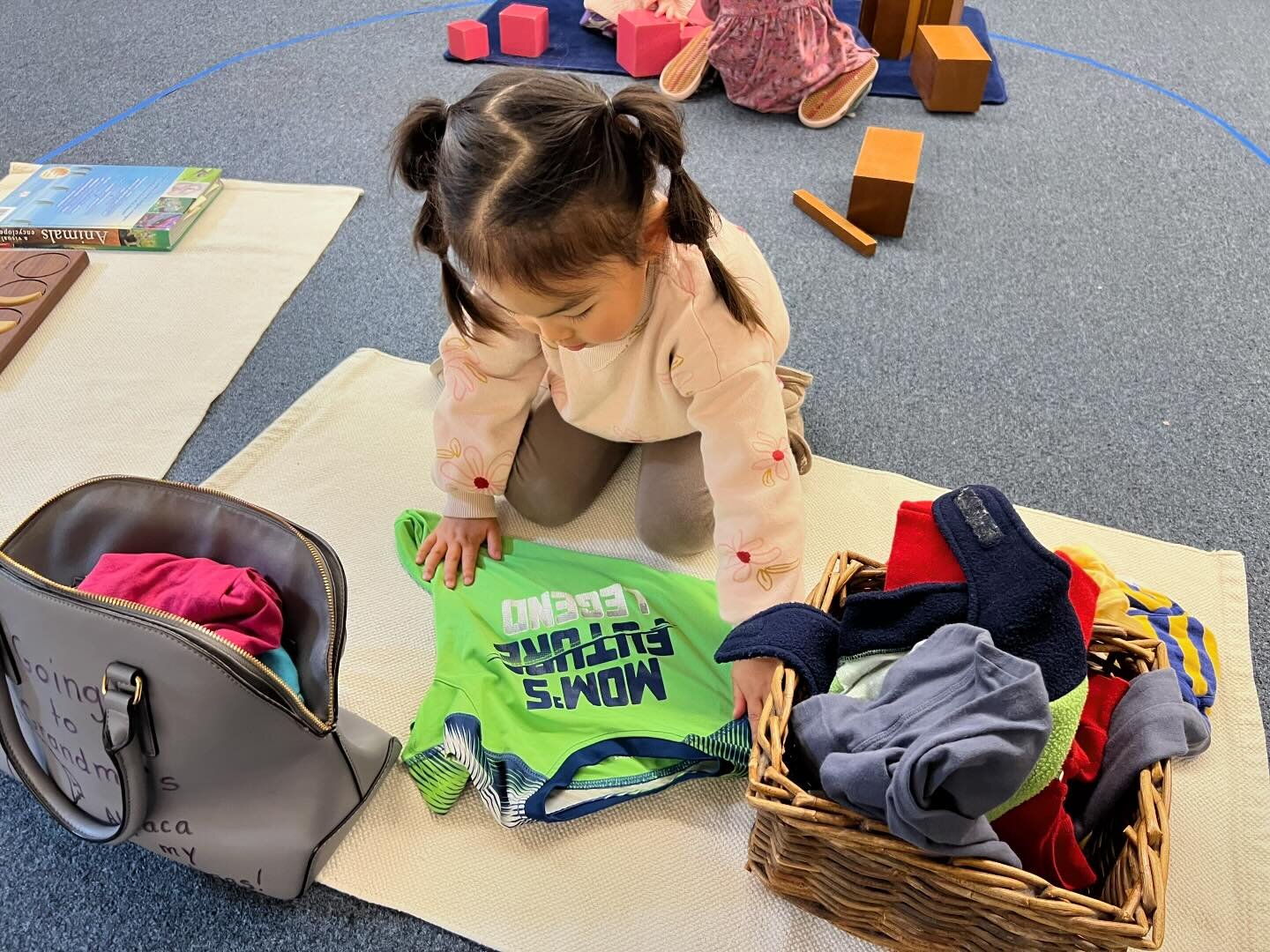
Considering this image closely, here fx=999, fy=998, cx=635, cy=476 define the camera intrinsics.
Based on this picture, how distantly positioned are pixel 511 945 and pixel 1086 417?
0.93m

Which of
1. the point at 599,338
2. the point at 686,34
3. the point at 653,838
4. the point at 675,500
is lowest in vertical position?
the point at 653,838

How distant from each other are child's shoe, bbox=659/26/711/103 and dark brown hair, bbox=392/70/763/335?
1.29m

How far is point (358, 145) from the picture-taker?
1.79 m

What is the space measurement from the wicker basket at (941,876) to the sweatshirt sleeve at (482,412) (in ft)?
1.38

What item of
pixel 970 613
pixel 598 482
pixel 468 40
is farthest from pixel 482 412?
pixel 468 40

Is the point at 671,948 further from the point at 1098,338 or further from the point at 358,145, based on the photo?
the point at 358,145

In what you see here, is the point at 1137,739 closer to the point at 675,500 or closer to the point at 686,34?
the point at 675,500

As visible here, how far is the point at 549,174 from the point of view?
668 mm

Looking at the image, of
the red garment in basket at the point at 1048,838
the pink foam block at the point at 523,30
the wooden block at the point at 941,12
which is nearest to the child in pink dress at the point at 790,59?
the wooden block at the point at 941,12

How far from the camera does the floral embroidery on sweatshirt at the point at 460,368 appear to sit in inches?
38.9

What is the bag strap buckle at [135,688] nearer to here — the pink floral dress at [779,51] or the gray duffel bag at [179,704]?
the gray duffel bag at [179,704]

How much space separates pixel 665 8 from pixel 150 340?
49.0 inches

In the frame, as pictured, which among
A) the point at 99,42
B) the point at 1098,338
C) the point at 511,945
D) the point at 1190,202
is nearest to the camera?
the point at 511,945

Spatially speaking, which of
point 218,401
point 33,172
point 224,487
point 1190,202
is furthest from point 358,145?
point 1190,202
